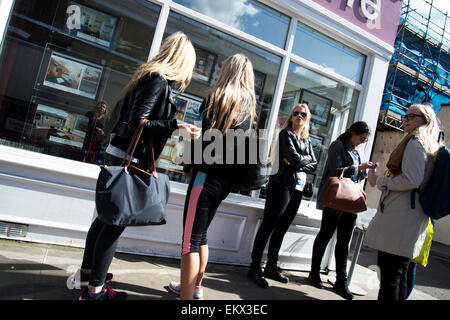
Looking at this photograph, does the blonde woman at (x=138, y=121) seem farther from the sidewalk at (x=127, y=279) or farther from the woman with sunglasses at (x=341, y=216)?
the woman with sunglasses at (x=341, y=216)

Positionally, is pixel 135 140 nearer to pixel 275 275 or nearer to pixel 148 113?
pixel 148 113

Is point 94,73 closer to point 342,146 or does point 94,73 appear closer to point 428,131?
point 342,146

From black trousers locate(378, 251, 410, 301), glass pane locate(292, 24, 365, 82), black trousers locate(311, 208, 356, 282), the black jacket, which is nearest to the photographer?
the black jacket

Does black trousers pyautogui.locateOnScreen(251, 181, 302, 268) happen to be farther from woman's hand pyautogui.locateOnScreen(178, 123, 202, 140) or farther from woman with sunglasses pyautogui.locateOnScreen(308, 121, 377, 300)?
woman's hand pyautogui.locateOnScreen(178, 123, 202, 140)

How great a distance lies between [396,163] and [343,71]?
243cm

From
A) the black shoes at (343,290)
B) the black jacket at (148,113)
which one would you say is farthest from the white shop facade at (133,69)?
the black jacket at (148,113)

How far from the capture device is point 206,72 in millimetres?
3977

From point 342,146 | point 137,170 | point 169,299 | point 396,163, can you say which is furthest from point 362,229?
point 137,170

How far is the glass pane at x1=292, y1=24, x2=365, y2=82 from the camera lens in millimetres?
4246

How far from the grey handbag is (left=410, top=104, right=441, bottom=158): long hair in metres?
2.06

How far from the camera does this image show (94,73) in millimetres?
3404

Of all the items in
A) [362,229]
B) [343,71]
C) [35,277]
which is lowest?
[35,277]

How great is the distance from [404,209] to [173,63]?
6.88ft

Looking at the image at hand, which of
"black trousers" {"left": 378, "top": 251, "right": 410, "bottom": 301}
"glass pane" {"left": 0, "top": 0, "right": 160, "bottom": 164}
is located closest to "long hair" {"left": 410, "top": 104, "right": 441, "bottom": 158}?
"black trousers" {"left": 378, "top": 251, "right": 410, "bottom": 301}
